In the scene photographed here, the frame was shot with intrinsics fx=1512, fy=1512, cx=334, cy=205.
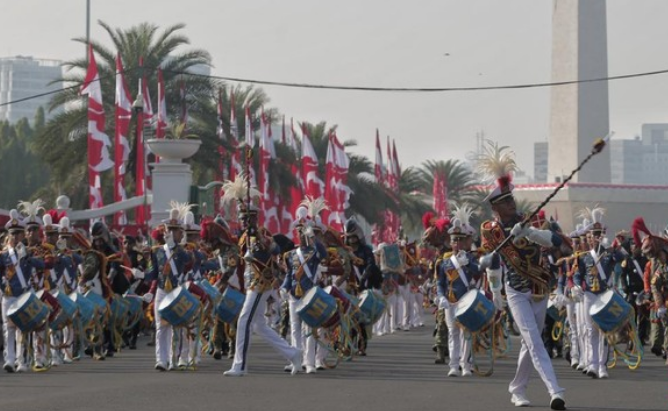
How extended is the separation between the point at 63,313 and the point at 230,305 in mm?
2196

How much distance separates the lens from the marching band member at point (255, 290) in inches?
711

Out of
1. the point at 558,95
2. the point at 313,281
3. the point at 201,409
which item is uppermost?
the point at 558,95

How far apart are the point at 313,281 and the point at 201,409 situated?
534 centimetres

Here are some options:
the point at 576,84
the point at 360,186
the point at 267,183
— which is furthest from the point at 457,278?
the point at 576,84

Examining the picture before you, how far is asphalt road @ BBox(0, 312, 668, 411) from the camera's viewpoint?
566 inches

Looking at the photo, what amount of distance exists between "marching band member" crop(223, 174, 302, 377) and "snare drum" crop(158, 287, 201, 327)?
806 mm

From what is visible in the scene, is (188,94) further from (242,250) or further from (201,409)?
(201,409)

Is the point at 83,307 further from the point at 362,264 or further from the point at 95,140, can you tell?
the point at 95,140

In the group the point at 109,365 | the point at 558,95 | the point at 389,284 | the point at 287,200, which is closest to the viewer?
the point at 109,365

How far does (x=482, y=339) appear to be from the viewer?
18.9m

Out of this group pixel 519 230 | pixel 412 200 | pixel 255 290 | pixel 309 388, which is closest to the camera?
pixel 519 230

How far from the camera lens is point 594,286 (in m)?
18.4

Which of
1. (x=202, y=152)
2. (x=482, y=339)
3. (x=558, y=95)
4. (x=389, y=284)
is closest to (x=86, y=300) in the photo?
(x=482, y=339)

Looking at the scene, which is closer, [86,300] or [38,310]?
[38,310]
